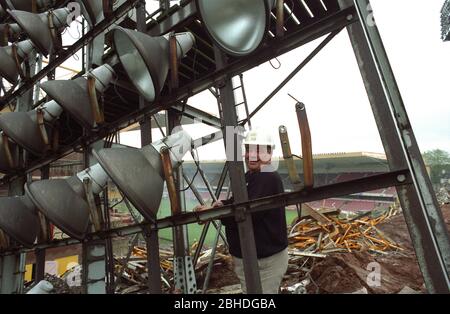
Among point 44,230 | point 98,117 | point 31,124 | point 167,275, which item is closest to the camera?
point 98,117

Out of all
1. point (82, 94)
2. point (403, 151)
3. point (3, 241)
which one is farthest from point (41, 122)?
point (403, 151)

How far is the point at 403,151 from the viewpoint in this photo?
1.74 metres

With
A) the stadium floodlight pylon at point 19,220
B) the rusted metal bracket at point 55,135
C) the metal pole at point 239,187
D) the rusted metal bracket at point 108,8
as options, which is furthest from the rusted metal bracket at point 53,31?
the metal pole at point 239,187

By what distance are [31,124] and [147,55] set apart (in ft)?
9.47

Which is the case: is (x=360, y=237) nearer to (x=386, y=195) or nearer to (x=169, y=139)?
(x=169, y=139)

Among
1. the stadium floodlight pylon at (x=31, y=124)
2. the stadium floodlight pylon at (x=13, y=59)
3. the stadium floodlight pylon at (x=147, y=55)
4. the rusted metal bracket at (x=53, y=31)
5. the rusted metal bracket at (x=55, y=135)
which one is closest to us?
the stadium floodlight pylon at (x=147, y=55)

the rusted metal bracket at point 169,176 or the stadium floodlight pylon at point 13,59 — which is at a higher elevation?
the stadium floodlight pylon at point 13,59

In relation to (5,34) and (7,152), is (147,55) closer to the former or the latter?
(7,152)

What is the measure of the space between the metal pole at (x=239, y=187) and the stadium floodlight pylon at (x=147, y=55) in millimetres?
518

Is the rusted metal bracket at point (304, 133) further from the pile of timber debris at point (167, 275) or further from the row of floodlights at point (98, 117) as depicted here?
the pile of timber debris at point (167, 275)

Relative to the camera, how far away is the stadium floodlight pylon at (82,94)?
3.34 meters

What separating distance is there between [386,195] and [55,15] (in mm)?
25209
